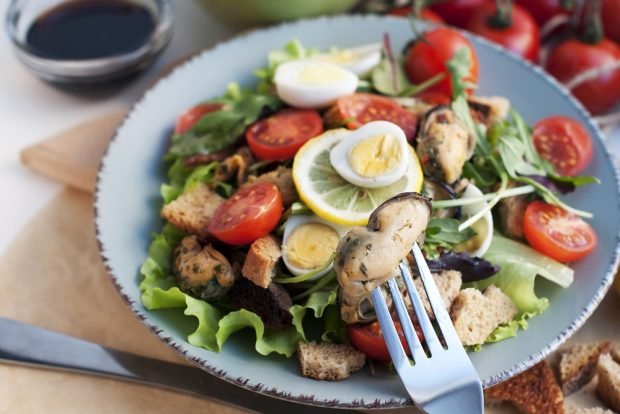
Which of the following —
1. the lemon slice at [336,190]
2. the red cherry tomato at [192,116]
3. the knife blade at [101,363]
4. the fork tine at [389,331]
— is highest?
the lemon slice at [336,190]

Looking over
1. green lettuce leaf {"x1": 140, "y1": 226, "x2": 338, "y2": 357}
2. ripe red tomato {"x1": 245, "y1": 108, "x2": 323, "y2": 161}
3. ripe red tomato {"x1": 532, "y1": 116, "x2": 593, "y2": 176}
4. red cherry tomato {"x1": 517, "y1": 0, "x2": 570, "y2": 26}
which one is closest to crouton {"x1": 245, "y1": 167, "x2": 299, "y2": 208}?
ripe red tomato {"x1": 245, "y1": 108, "x2": 323, "y2": 161}

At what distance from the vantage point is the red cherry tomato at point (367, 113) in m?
3.09

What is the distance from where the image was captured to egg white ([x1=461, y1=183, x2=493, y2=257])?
9.34 ft

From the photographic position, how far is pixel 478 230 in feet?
9.47

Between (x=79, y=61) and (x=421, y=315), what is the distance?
2292 millimetres

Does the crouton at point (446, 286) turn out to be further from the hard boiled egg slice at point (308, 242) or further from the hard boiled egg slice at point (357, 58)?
the hard boiled egg slice at point (357, 58)

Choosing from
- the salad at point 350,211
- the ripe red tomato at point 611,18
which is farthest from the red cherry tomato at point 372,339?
the ripe red tomato at point 611,18

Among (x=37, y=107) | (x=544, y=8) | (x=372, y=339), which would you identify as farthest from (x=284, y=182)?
(x=544, y=8)

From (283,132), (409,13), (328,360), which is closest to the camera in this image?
(328,360)

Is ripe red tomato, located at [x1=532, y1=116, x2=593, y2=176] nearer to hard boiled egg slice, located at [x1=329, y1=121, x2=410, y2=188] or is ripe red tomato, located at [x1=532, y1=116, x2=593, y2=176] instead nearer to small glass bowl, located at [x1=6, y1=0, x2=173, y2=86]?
hard boiled egg slice, located at [x1=329, y1=121, x2=410, y2=188]

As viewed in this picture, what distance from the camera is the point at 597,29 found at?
397cm

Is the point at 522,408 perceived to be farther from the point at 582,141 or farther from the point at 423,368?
the point at 582,141

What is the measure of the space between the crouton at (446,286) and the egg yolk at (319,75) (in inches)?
38.9

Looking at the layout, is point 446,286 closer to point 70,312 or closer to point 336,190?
point 336,190
